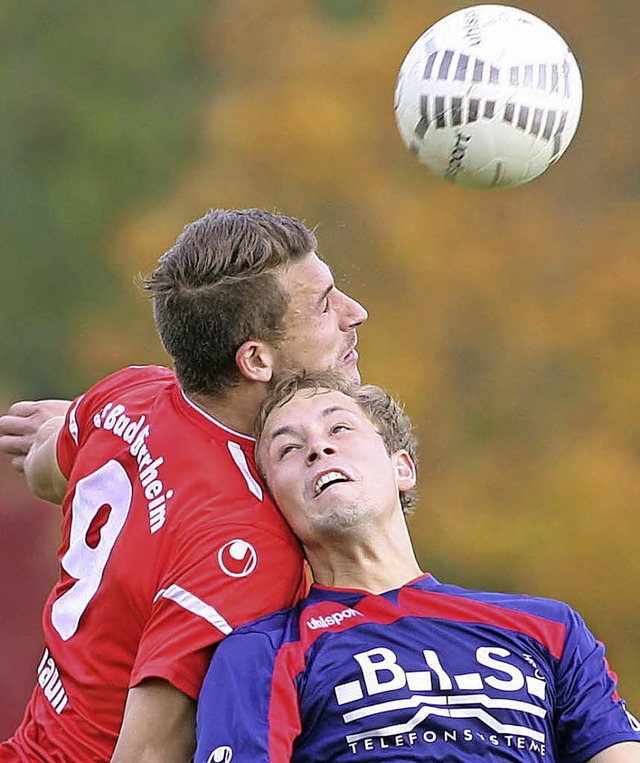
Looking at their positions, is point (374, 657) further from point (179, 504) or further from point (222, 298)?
point (222, 298)

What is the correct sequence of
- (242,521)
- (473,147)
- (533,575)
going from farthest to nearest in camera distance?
1. (533,575)
2. (473,147)
3. (242,521)

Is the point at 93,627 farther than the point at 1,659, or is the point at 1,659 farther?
the point at 1,659

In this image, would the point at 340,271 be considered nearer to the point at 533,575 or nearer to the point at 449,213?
the point at 449,213

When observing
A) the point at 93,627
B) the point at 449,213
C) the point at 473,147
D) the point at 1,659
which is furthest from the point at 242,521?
the point at 449,213

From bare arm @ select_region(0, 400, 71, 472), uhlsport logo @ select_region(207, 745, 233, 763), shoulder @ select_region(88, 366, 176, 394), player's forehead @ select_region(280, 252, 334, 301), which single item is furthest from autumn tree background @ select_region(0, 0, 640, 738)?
uhlsport logo @ select_region(207, 745, 233, 763)

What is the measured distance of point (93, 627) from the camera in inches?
98.4

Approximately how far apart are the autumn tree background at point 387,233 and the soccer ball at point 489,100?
4.11 metres

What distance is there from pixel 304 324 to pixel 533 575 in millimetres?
4592

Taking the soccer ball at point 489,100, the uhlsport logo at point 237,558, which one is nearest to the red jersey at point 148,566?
the uhlsport logo at point 237,558

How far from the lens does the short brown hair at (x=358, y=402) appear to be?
2.61 m

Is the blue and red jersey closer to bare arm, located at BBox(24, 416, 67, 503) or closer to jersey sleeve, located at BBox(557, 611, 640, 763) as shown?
jersey sleeve, located at BBox(557, 611, 640, 763)

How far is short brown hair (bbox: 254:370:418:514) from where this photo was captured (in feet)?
8.57

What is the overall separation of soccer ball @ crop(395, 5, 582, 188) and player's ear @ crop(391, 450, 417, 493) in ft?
2.28

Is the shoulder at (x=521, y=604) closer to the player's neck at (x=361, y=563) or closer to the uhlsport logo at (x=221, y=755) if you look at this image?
the player's neck at (x=361, y=563)
